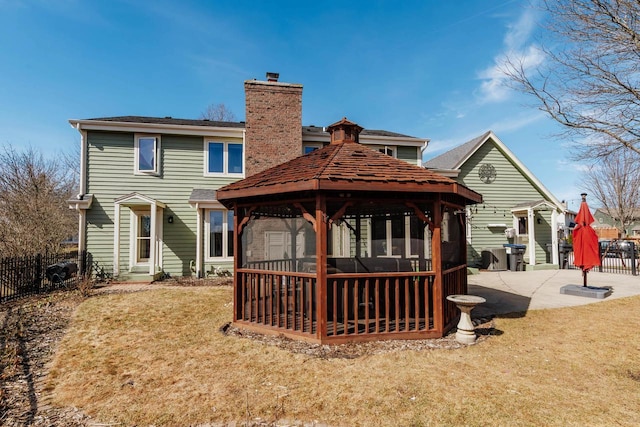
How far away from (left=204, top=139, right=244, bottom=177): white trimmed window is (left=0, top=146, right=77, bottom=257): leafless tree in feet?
23.1

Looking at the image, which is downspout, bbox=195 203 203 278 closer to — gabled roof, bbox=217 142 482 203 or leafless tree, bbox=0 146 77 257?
gabled roof, bbox=217 142 482 203

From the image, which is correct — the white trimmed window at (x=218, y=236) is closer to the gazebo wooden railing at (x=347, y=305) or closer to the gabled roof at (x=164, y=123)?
the gabled roof at (x=164, y=123)

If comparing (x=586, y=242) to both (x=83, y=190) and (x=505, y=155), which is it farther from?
(x=83, y=190)

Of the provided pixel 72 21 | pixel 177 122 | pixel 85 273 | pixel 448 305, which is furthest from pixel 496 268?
pixel 72 21

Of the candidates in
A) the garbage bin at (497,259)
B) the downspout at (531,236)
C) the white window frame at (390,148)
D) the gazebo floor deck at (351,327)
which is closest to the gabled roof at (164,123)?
the white window frame at (390,148)

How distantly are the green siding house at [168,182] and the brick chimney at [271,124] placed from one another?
38 millimetres

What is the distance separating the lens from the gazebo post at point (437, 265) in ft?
17.4

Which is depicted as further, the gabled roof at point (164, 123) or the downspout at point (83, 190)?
the gabled roof at point (164, 123)

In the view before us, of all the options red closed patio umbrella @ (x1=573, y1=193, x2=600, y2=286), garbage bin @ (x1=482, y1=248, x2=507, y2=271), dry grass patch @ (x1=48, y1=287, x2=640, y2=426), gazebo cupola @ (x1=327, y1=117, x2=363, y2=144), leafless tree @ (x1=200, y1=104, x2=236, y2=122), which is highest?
leafless tree @ (x1=200, y1=104, x2=236, y2=122)

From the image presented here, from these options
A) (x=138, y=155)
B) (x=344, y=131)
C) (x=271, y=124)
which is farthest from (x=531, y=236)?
(x=138, y=155)

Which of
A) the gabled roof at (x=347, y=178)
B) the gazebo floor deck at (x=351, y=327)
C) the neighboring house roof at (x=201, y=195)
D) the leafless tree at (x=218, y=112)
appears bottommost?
the gazebo floor deck at (x=351, y=327)

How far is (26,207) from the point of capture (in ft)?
43.3

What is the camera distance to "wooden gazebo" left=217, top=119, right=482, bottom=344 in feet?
16.3

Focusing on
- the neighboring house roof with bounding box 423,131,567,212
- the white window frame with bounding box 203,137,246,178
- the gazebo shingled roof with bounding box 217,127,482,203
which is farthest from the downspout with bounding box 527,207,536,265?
the white window frame with bounding box 203,137,246,178
